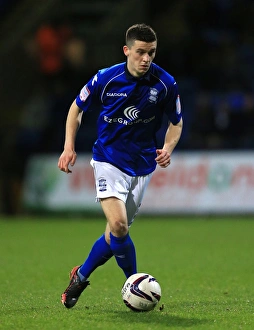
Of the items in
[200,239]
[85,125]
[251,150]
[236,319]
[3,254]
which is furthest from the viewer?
[85,125]

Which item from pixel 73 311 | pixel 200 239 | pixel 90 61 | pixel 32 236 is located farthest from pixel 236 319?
pixel 90 61

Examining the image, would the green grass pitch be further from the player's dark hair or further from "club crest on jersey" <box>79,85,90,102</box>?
the player's dark hair

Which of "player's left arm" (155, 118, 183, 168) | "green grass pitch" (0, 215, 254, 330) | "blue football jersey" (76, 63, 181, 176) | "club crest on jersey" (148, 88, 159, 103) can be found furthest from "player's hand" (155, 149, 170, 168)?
"green grass pitch" (0, 215, 254, 330)

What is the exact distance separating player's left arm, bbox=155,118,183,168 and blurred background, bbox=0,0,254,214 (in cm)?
1054

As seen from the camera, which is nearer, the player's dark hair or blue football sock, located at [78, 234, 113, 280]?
the player's dark hair

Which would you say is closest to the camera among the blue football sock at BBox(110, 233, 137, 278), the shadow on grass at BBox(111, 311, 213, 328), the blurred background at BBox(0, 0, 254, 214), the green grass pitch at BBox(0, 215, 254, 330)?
the shadow on grass at BBox(111, 311, 213, 328)

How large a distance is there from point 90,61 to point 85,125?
191cm

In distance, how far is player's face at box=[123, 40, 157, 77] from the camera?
602cm

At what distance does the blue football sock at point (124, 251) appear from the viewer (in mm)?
6082

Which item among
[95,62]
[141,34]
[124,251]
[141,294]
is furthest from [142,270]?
[95,62]

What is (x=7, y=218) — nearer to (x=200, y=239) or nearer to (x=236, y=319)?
(x=200, y=239)

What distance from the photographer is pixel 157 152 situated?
238 inches

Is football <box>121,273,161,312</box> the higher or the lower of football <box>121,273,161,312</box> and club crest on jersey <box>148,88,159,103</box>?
the lower

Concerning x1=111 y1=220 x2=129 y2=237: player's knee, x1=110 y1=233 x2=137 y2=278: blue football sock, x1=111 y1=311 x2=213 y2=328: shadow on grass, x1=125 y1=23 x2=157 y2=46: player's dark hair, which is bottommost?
x1=111 y1=311 x2=213 y2=328: shadow on grass
